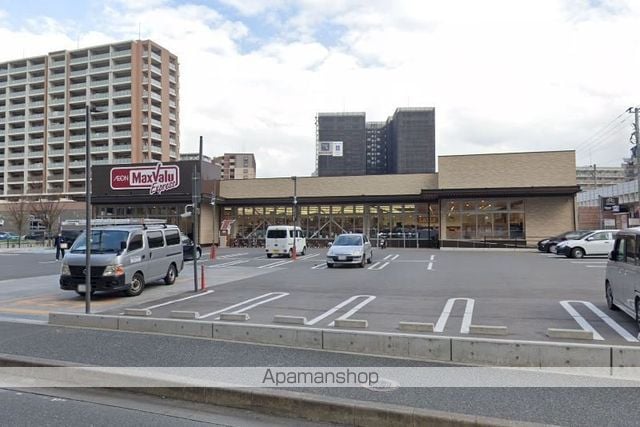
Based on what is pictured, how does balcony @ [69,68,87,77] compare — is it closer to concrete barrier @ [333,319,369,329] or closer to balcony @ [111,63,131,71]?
balcony @ [111,63,131,71]

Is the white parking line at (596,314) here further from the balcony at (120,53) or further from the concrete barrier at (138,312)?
the balcony at (120,53)

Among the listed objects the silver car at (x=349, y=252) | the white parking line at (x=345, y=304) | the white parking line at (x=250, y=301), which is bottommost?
the white parking line at (x=250, y=301)

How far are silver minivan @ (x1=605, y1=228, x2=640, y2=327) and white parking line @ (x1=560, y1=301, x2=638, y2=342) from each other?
303mm

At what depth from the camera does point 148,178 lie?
38531 millimetres

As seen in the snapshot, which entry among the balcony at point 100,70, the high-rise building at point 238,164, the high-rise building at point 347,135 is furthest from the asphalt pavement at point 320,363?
the high-rise building at point 238,164

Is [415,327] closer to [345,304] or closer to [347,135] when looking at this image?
[345,304]

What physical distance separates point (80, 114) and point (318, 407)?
96.3m

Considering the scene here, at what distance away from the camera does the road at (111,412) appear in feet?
14.8

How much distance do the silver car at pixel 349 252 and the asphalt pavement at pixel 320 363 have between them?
1356cm

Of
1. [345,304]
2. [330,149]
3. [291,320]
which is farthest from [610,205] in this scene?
[291,320]

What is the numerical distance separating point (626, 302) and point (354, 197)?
3034 centimetres

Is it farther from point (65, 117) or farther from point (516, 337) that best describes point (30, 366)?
point (65, 117)

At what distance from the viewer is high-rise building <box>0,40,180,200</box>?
3317 inches

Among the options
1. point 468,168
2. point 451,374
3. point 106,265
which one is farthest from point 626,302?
point 468,168
